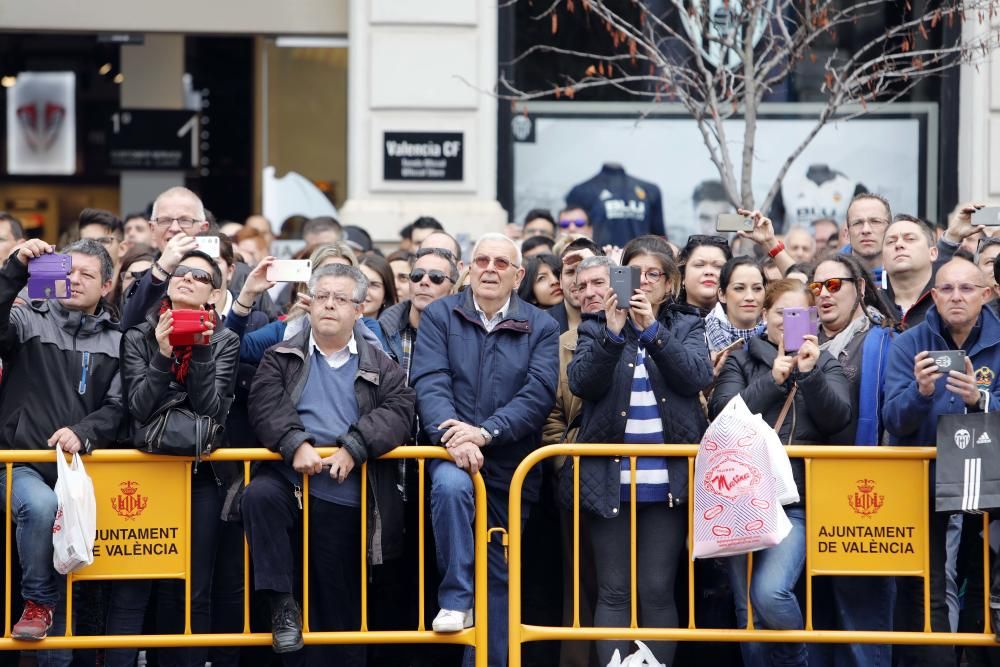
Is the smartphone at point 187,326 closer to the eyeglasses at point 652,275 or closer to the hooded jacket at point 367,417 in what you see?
the hooded jacket at point 367,417

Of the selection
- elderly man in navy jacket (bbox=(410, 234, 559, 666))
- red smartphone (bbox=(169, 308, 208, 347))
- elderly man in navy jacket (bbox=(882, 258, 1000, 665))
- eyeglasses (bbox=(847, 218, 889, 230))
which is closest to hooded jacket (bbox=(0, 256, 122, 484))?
red smartphone (bbox=(169, 308, 208, 347))

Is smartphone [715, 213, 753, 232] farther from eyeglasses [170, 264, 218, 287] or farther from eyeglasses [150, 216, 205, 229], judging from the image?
eyeglasses [150, 216, 205, 229]

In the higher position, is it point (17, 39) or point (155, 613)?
point (17, 39)

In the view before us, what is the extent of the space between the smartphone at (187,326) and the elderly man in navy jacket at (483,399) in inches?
46.1

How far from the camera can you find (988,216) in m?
7.66

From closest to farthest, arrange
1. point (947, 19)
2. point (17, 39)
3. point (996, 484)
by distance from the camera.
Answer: point (996, 484) → point (947, 19) → point (17, 39)

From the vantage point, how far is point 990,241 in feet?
27.3

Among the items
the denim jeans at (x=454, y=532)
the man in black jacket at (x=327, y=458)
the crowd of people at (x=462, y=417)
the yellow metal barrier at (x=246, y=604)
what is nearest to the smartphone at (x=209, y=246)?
the crowd of people at (x=462, y=417)

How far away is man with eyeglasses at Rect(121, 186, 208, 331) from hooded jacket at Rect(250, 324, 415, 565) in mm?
699

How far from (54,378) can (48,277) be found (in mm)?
622

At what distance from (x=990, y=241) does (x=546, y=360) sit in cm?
271

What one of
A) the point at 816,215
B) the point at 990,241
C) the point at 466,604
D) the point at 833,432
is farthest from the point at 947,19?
the point at 466,604

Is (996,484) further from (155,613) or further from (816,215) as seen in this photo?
(816,215)

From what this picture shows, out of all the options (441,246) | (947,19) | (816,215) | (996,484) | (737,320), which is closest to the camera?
(996,484)
